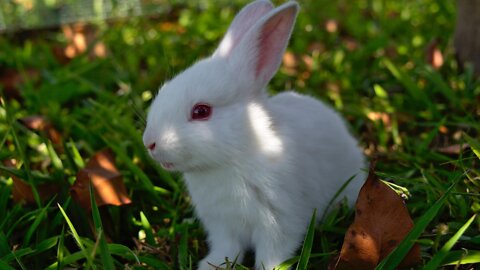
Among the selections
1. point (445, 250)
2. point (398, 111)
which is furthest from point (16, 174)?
point (398, 111)

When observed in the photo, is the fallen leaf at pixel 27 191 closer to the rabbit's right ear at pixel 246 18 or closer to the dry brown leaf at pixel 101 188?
the dry brown leaf at pixel 101 188

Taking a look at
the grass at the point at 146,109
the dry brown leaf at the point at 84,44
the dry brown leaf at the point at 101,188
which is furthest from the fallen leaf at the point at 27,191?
the dry brown leaf at the point at 84,44

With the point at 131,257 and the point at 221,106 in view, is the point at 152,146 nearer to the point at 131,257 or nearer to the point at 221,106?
the point at 221,106

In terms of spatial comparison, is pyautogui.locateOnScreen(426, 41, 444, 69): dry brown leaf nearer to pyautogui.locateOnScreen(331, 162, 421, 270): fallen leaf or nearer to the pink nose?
pyautogui.locateOnScreen(331, 162, 421, 270): fallen leaf

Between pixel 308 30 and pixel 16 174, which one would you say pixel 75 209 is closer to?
pixel 16 174

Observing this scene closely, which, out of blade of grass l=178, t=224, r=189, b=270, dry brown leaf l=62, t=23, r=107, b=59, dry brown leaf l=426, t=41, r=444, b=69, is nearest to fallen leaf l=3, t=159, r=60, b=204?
blade of grass l=178, t=224, r=189, b=270

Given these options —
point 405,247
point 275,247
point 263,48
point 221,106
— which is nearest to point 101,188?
point 221,106
